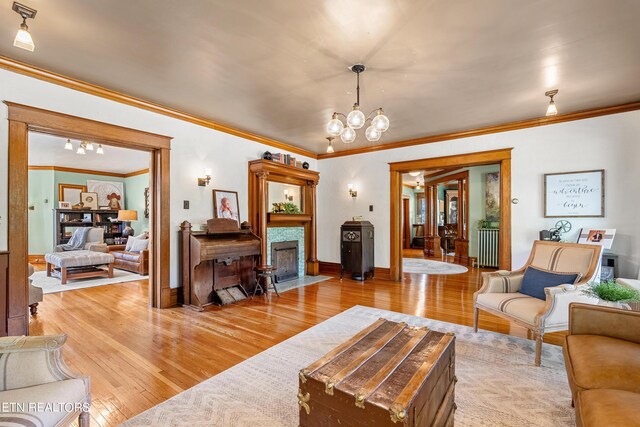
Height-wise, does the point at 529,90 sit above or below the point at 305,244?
above

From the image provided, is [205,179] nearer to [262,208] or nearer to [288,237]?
[262,208]

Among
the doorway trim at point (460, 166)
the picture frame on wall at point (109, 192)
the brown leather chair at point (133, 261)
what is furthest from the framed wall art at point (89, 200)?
the doorway trim at point (460, 166)

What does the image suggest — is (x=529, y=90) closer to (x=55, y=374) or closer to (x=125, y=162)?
(x=55, y=374)

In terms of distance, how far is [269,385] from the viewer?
2.14 meters

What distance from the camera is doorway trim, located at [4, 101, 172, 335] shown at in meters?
2.78

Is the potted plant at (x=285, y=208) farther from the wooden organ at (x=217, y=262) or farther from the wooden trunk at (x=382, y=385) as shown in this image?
the wooden trunk at (x=382, y=385)

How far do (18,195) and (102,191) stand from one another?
7.58 metres

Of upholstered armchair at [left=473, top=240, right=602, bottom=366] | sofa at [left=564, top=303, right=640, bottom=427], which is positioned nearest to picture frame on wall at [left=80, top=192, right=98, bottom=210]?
upholstered armchair at [left=473, top=240, right=602, bottom=366]

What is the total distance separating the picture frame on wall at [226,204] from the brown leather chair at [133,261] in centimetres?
299

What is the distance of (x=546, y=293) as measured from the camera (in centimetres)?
252

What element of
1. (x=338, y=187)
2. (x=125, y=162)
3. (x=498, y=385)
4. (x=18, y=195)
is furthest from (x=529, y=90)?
(x=125, y=162)

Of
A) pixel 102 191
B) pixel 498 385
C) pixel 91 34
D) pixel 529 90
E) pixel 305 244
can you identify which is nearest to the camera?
pixel 498 385

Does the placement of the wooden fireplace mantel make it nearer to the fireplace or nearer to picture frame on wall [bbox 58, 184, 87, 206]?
the fireplace

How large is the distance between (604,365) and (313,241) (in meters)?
5.21
